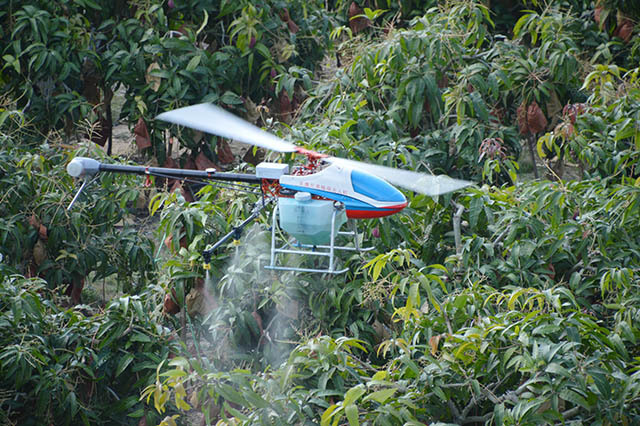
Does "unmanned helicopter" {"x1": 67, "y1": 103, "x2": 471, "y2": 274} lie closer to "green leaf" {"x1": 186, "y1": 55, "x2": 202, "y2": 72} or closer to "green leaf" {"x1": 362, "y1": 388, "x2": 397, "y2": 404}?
"green leaf" {"x1": 362, "y1": 388, "x2": 397, "y2": 404}

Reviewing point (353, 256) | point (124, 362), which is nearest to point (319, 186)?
point (353, 256)

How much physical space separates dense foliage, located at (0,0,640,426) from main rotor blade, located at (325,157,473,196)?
265 mm

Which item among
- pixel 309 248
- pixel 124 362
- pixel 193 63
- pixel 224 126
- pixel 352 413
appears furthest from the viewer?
pixel 193 63

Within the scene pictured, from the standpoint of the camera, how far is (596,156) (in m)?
4.44

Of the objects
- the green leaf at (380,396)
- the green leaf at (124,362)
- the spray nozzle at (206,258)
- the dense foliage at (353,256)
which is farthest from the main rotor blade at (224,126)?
the green leaf at (124,362)

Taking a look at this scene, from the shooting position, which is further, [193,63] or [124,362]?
[193,63]

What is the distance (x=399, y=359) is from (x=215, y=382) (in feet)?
2.09

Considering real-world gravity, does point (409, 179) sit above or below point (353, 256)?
above

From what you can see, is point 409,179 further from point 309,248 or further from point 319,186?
point 309,248

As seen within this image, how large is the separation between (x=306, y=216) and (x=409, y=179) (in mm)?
421

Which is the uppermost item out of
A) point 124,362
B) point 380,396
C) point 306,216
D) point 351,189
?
point 351,189

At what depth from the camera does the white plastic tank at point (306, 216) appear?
3.44 meters

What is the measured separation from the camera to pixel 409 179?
137 inches

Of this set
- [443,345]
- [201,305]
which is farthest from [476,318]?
[201,305]
